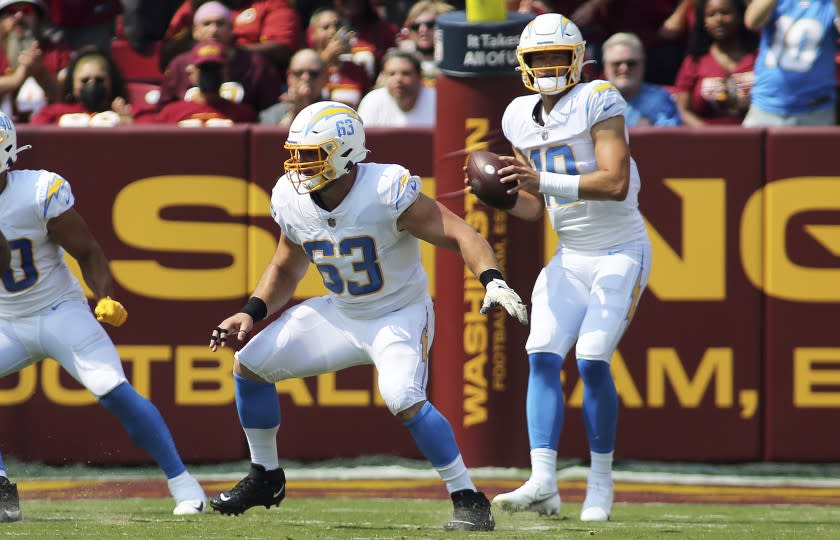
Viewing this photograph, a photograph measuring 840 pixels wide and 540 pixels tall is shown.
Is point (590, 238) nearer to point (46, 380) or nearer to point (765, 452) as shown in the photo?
point (765, 452)

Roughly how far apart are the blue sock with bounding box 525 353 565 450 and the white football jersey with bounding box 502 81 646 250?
501 mm

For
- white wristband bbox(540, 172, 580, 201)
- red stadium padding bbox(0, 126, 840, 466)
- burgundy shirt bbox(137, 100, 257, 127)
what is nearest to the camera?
white wristband bbox(540, 172, 580, 201)

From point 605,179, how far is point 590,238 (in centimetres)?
33

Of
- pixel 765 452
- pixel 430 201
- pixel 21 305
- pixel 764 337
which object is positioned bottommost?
pixel 765 452

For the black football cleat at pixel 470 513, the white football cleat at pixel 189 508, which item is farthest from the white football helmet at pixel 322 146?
the white football cleat at pixel 189 508

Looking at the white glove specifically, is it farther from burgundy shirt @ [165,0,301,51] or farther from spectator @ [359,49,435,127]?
burgundy shirt @ [165,0,301,51]

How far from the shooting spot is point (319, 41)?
9242 mm

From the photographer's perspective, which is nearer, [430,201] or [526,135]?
[430,201]

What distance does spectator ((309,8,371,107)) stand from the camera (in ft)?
29.8

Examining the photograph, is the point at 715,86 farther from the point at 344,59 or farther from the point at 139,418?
the point at 139,418

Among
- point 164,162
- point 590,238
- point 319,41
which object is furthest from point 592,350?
point 319,41

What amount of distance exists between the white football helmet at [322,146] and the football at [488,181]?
21.4 inches

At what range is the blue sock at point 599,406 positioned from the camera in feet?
20.9

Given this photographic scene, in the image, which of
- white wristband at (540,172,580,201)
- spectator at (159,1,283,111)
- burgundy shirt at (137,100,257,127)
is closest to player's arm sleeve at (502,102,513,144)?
white wristband at (540,172,580,201)
